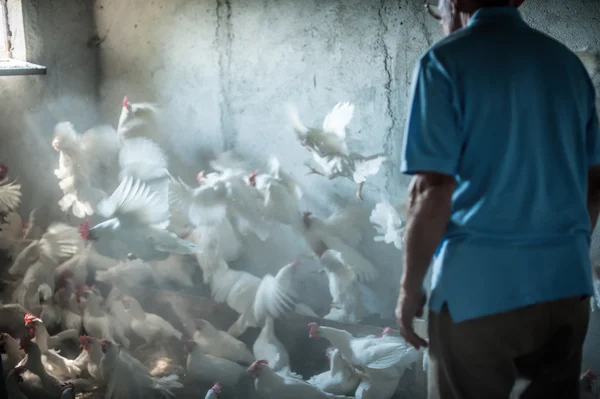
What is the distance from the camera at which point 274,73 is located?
232 cm

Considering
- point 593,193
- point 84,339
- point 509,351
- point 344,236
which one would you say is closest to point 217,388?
point 84,339

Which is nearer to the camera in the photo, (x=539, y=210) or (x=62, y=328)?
(x=539, y=210)

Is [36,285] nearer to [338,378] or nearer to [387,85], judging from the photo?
[338,378]

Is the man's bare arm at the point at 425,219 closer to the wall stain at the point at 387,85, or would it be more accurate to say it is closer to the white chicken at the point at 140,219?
the wall stain at the point at 387,85

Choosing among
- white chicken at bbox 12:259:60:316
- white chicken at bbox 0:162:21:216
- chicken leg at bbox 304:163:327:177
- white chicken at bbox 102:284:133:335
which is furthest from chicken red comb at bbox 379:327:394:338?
white chicken at bbox 0:162:21:216

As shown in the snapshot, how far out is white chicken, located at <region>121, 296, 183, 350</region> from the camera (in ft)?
8.36

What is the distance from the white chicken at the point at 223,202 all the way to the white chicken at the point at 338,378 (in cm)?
53

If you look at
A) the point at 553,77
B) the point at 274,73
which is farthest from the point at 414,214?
the point at 274,73

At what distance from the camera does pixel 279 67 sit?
2.31 m

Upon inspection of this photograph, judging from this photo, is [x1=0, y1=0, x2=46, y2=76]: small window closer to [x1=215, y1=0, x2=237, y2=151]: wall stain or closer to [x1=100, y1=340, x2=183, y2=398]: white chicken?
[x1=215, y1=0, x2=237, y2=151]: wall stain

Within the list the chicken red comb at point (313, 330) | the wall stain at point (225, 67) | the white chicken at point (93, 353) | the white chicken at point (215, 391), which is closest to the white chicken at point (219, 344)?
the white chicken at point (215, 391)

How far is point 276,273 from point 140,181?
641mm

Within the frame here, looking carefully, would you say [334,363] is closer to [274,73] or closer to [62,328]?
[274,73]

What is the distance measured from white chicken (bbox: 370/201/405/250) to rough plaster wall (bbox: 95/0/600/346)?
42 millimetres
